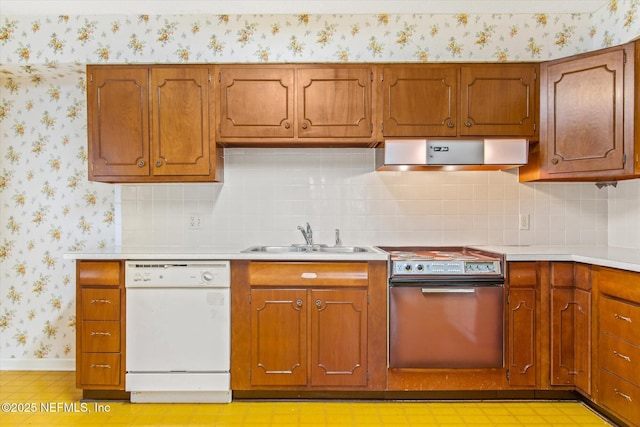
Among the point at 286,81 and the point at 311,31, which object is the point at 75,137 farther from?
the point at 311,31

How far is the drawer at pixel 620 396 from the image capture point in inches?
81.0

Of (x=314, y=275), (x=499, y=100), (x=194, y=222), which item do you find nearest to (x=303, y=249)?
(x=314, y=275)

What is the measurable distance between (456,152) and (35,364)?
3361 mm

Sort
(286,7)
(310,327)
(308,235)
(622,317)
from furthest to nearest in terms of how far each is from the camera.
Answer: (308,235), (286,7), (310,327), (622,317)

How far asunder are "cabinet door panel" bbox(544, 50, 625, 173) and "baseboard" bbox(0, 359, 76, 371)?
3663mm

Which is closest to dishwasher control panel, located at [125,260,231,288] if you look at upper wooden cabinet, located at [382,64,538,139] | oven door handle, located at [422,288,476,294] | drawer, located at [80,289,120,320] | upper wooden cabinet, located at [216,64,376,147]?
drawer, located at [80,289,120,320]

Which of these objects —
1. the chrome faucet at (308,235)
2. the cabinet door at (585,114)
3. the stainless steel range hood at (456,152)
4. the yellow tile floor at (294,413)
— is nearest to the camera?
the yellow tile floor at (294,413)

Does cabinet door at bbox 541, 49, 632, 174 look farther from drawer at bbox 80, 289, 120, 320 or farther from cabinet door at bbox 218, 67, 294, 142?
drawer at bbox 80, 289, 120, 320

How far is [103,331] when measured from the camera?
2.52 m

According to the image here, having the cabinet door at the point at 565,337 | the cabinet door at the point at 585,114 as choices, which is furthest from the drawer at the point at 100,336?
the cabinet door at the point at 585,114

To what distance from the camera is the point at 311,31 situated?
2.86 metres

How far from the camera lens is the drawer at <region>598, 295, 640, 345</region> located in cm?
206

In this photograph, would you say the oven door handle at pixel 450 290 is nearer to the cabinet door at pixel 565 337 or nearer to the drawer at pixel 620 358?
the cabinet door at pixel 565 337

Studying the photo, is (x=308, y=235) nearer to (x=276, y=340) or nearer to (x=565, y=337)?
(x=276, y=340)
